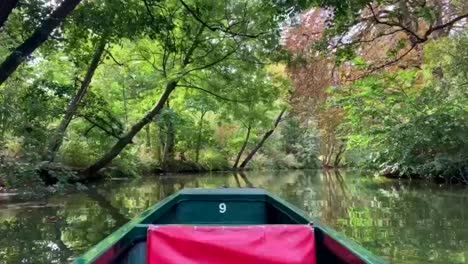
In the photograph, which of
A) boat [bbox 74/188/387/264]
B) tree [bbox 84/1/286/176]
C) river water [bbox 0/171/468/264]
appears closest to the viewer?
boat [bbox 74/188/387/264]

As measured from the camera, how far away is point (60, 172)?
10.2m

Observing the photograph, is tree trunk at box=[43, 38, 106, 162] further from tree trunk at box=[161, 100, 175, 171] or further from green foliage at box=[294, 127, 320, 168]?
green foliage at box=[294, 127, 320, 168]

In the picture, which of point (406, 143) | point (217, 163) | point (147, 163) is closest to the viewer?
point (406, 143)

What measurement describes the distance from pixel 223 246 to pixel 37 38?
14.5 feet

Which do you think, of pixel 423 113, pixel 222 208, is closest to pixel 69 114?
pixel 222 208

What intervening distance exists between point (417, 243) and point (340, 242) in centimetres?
288

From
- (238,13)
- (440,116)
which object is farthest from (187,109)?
(440,116)

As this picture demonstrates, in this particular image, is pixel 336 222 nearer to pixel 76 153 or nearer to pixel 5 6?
pixel 5 6

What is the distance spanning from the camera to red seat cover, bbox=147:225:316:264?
2377mm

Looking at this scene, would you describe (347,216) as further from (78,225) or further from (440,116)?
(440,116)

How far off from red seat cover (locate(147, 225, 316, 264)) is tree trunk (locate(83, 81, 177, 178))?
427 inches

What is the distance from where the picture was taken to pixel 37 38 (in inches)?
227

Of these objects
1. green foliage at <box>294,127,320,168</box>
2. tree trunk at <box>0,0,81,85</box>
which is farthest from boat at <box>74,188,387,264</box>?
green foliage at <box>294,127,320,168</box>

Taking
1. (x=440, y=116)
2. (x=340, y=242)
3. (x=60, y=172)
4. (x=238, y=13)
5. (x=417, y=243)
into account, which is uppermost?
(x=238, y=13)
